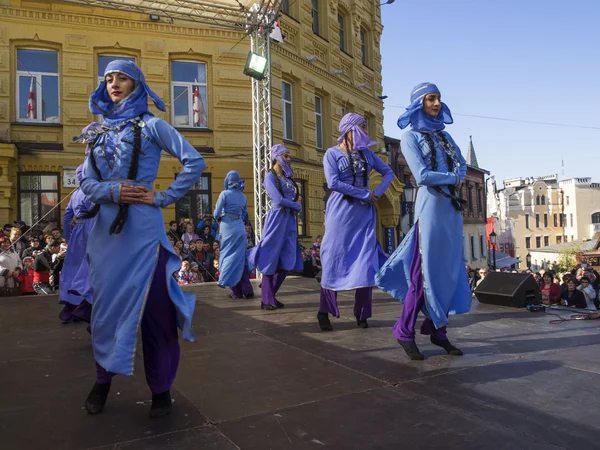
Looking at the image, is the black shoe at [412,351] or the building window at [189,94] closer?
the black shoe at [412,351]

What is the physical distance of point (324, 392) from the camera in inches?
114

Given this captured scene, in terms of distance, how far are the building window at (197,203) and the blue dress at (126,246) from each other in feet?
40.6

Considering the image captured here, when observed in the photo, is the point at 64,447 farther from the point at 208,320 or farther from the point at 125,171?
the point at 208,320

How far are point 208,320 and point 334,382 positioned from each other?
2.54m

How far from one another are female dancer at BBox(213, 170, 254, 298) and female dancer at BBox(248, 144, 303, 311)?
90 cm

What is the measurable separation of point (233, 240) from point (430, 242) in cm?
Result: 415

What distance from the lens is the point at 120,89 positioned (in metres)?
2.83

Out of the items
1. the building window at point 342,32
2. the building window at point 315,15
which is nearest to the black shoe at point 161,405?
the building window at point 315,15

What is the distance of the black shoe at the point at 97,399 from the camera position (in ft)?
8.68

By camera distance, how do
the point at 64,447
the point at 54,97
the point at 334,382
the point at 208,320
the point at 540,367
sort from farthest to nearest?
the point at 54,97
the point at 208,320
the point at 540,367
the point at 334,382
the point at 64,447

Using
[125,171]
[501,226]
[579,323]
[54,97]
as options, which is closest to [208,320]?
[125,171]

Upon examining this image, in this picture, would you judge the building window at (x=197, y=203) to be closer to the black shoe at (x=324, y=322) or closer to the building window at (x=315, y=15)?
the building window at (x=315, y=15)

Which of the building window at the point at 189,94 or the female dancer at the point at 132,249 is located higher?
the building window at the point at 189,94

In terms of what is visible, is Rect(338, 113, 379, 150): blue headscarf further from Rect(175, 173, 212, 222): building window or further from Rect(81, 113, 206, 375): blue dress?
Rect(175, 173, 212, 222): building window
